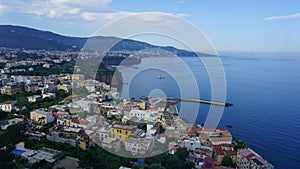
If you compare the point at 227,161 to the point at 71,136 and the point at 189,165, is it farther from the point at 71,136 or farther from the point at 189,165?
the point at 71,136

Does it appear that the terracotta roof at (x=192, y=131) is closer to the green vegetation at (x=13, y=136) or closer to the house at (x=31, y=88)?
the green vegetation at (x=13, y=136)

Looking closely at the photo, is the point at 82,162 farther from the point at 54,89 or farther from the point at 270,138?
the point at 54,89

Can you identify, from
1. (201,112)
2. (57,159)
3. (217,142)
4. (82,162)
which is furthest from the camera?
(201,112)

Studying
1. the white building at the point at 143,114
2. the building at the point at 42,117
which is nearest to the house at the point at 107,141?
the white building at the point at 143,114

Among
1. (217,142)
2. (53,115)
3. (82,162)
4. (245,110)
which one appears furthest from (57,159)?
(245,110)

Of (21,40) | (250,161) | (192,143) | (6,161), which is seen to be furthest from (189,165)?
(21,40)
